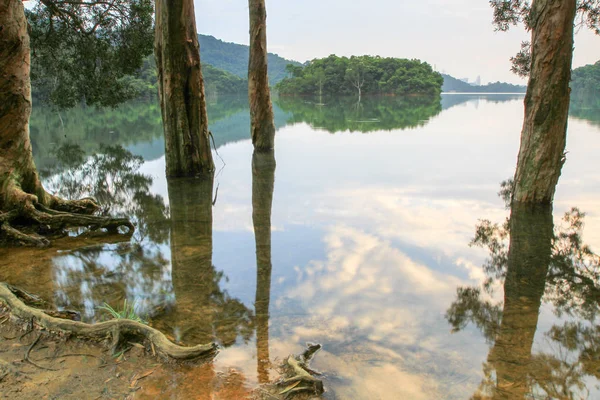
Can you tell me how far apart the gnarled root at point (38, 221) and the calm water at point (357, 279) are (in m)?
0.27

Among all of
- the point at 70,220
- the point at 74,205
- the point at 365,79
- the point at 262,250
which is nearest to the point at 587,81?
the point at 365,79

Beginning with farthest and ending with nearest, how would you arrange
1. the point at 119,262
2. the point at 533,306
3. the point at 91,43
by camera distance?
the point at 91,43
the point at 119,262
the point at 533,306

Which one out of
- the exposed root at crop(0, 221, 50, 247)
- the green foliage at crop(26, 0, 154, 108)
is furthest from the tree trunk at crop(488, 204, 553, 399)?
the green foliage at crop(26, 0, 154, 108)

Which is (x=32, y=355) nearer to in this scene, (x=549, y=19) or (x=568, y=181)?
(x=549, y=19)

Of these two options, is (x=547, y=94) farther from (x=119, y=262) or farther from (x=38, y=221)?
(x=38, y=221)

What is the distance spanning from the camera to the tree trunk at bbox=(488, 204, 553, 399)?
120 inches

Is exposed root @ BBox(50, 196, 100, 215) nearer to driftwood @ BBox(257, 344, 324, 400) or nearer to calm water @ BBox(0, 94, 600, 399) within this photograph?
calm water @ BBox(0, 94, 600, 399)

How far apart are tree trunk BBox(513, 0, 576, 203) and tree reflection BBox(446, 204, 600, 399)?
83 centimetres

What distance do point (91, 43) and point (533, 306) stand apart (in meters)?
13.9

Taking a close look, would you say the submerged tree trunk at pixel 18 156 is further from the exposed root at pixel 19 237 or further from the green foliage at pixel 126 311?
the green foliage at pixel 126 311

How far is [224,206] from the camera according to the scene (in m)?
7.95

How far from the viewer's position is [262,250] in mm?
5652

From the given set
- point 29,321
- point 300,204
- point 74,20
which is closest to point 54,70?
point 74,20

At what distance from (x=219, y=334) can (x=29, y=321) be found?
1396 millimetres
